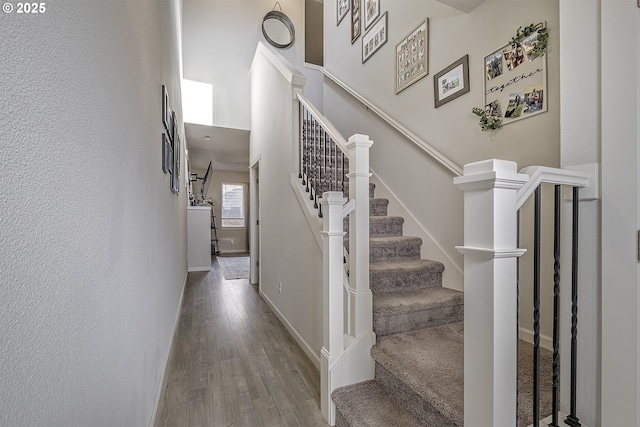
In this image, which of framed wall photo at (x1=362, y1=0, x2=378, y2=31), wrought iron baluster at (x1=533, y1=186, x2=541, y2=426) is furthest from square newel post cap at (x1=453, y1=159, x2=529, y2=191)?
framed wall photo at (x1=362, y1=0, x2=378, y2=31)

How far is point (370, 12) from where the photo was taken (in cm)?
330

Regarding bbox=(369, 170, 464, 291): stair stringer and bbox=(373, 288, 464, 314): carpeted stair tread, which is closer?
bbox=(373, 288, 464, 314): carpeted stair tread

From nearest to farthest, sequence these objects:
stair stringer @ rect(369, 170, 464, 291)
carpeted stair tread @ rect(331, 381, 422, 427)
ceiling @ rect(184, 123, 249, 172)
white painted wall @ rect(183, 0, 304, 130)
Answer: carpeted stair tread @ rect(331, 381, 422, 427)
stair stringer @ rect(369, 170, 464, 291)
white painted wall @ rect(183, 0, 304, 130)
ceiling @ rect(184, 123, 249, 172)

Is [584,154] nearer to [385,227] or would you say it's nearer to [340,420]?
[340,420]

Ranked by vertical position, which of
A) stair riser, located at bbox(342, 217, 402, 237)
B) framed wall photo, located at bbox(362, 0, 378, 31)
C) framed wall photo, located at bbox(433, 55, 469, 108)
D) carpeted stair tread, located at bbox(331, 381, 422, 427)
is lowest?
carpeted stair tread, located at bbox(331, 381, 422, 427)

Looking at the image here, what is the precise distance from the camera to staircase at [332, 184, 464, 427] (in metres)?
1.34

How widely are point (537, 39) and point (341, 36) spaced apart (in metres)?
2.94

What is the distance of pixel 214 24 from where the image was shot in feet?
16.1

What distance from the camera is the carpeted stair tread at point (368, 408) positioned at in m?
1.40

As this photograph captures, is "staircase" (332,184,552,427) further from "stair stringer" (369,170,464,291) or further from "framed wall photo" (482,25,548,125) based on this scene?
"framed wall photo" (482,25,548,125)

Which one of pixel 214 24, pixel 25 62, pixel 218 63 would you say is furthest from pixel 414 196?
pixel 214 24

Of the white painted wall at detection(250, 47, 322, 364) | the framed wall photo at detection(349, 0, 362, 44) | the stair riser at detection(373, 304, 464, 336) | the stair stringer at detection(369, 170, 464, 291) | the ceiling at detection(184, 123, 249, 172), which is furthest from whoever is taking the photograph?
the ceiling at detection(184, 123, 249, 172)

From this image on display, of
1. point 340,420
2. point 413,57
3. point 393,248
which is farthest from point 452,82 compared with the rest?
point 340,420

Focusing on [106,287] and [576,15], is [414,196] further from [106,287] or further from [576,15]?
[106,287]
